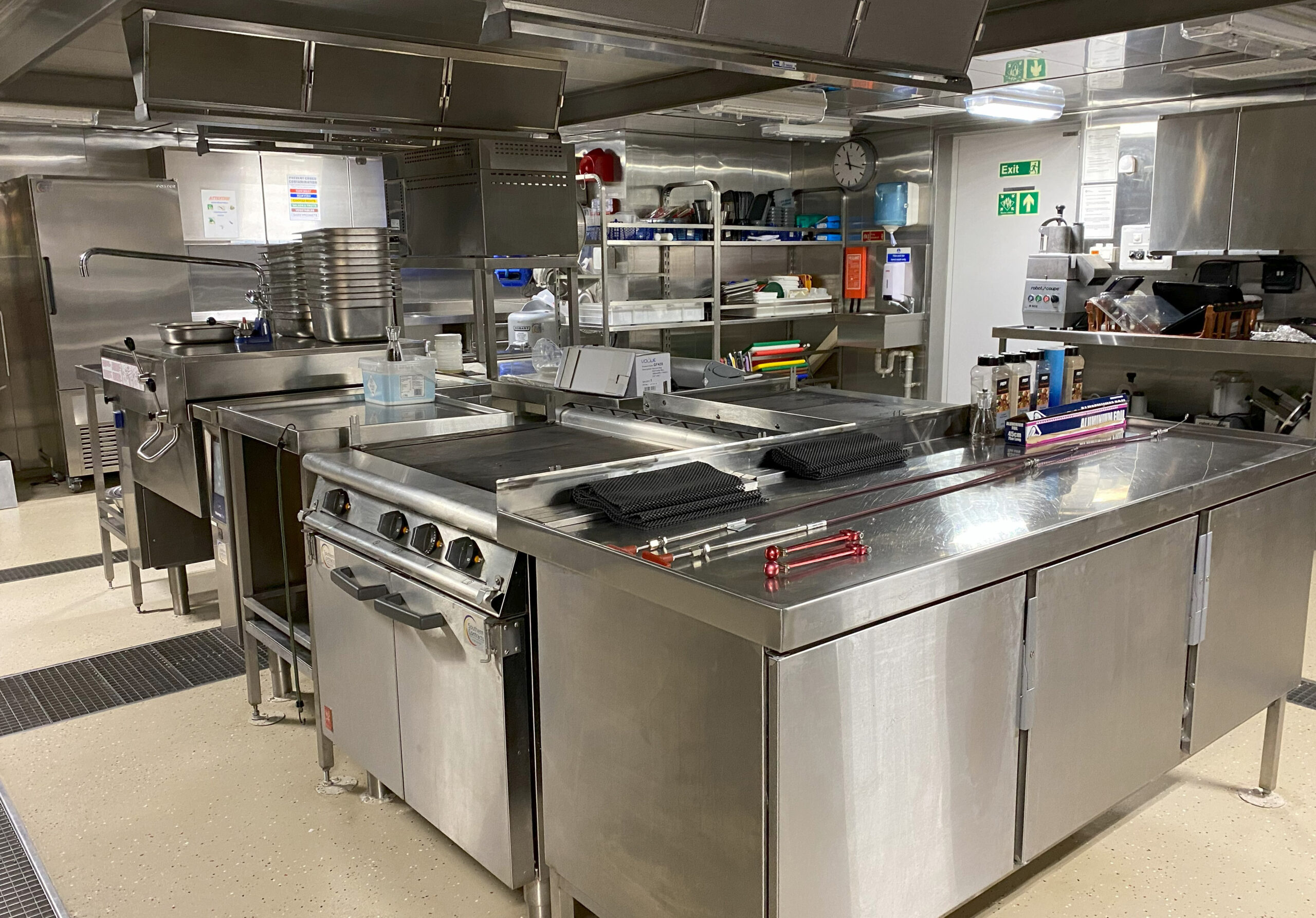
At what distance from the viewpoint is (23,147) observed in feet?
21.7

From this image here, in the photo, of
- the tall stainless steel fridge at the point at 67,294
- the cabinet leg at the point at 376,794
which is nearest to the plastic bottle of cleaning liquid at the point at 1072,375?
the cabinet leg at the point at 376,794

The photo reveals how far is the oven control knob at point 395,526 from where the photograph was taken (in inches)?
88.5

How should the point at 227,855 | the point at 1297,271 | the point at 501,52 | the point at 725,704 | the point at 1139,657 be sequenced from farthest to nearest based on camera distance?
the point at 1297,271 → the point at 501,52 → the point at 227,855 → the point at 1139,657 → the point at 725,704

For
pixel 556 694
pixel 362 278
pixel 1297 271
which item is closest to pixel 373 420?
pixel 362 278

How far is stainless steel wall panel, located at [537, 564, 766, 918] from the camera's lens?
153 centimetres

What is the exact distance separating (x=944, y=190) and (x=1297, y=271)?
8.71 feet

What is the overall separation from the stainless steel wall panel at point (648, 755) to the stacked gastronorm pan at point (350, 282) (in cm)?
215

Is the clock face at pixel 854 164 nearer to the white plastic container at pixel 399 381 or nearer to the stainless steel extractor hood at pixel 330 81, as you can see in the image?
the stainless steel extractor hood at pixel 330 81

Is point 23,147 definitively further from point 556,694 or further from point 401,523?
point 556,694

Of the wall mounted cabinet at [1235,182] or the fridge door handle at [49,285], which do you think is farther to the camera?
the fridge door handle at [49,285]

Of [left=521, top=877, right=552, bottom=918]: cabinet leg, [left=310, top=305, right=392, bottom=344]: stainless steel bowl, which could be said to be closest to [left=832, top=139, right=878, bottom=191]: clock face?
[left=310, top=305, right=392, bottom=344]: stainless steel bowl

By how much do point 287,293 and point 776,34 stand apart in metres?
2.43

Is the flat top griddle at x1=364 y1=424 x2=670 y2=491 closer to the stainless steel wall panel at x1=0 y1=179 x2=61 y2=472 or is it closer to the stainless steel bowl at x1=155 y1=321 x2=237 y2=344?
the stainless steel bowl at x1=155 y1=321 x2=237 y2=344

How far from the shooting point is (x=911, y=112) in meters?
6.45
